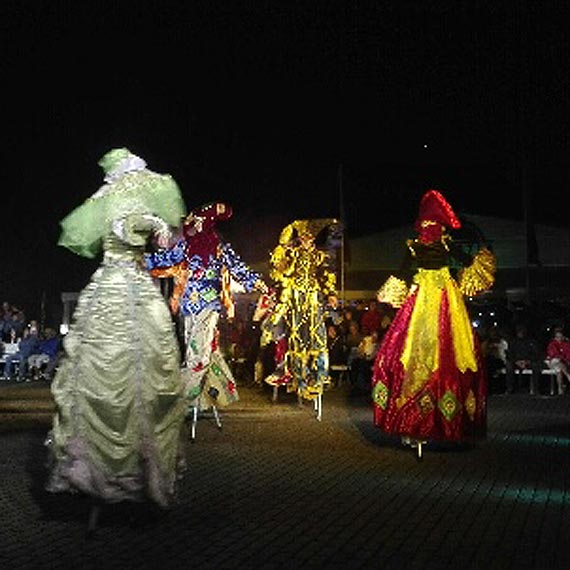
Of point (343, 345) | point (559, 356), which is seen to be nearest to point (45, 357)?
point (343, 345)

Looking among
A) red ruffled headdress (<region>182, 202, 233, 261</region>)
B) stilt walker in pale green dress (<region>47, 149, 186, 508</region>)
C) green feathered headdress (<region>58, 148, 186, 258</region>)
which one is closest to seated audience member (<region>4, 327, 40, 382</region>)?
red ruffled headdress (<region>182, 202, 233, 261</region>)

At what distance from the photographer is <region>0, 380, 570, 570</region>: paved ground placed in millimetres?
5809

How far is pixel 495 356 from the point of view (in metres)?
20.3

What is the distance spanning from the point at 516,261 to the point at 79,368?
980 inches

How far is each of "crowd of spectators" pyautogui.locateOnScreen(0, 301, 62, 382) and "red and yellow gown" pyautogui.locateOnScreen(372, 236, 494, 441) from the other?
14.0 meters

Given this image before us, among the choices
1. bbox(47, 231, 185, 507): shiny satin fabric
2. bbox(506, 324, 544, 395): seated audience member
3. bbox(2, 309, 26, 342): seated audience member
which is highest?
bbox(2, 309, 26, 342): seated audience member

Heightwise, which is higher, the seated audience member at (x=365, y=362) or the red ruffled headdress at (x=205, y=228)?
the red ruffled headdress at (x=205, y=228)

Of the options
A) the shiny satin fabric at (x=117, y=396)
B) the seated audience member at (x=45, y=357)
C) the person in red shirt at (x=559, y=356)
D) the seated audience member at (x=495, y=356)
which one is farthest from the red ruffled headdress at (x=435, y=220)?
the seated audience member at (x=45, y=357)

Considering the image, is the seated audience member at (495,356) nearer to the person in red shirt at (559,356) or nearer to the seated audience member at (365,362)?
the person in red shirt at (559,356)

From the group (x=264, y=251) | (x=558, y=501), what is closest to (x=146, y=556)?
(x=558, y=501)

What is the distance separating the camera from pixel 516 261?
30.0 metres

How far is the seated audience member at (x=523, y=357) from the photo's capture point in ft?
65.0

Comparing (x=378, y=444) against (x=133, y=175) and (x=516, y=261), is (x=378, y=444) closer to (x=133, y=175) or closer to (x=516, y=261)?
(x=133, y=175)

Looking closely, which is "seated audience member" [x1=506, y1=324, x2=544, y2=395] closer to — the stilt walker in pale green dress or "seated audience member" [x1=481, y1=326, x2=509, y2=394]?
"seated audience member" [x1=481, y1=326, x2=509, y2=394]
